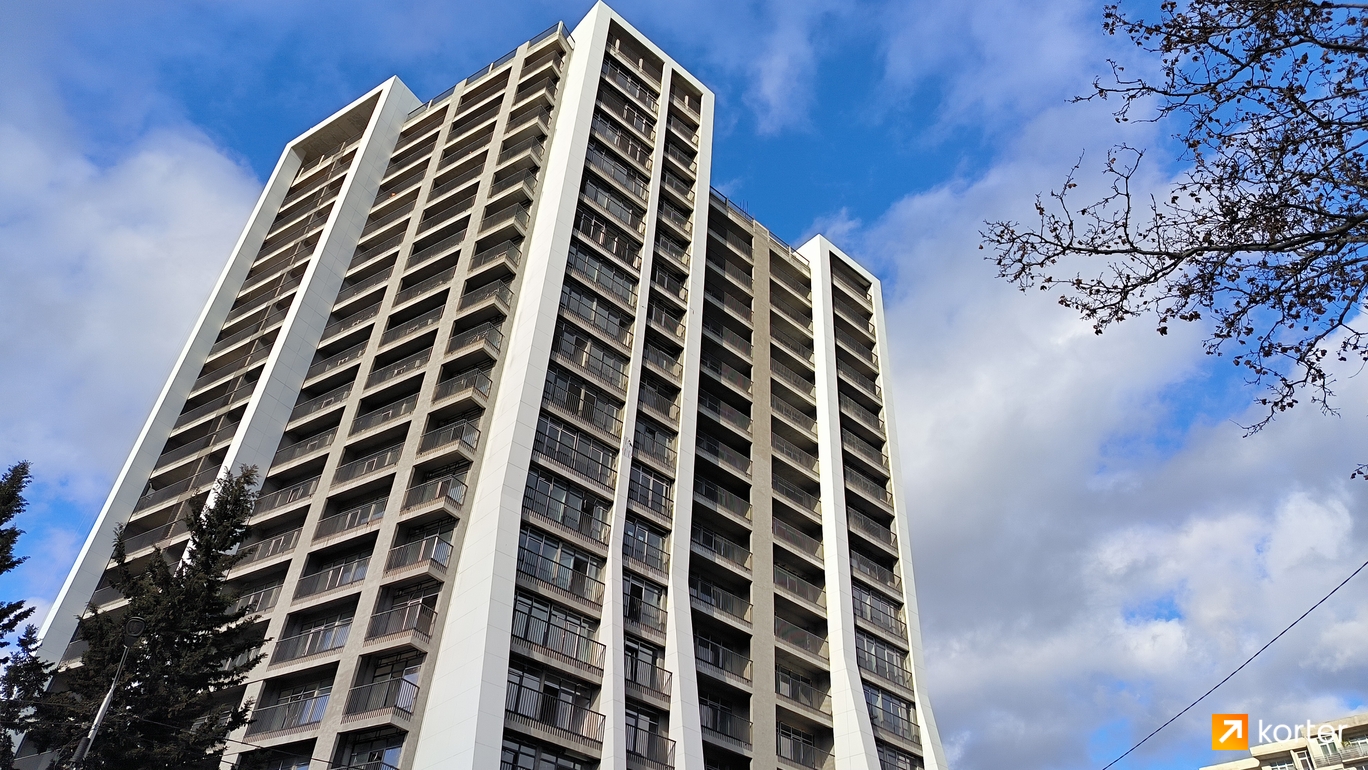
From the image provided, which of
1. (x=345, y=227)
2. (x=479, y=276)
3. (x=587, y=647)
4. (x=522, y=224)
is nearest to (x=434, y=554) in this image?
(x=587, y=647)

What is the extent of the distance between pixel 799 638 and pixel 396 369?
74.4ft

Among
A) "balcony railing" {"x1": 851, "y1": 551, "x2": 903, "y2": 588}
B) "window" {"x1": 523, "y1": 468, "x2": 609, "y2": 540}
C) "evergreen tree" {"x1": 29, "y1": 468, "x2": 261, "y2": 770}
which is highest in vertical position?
"balcony railing" {"x1": 851, "y1": 551, "x2": 903, "y2": 588}

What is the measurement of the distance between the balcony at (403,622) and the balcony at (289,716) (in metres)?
2.90

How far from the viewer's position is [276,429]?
151ft

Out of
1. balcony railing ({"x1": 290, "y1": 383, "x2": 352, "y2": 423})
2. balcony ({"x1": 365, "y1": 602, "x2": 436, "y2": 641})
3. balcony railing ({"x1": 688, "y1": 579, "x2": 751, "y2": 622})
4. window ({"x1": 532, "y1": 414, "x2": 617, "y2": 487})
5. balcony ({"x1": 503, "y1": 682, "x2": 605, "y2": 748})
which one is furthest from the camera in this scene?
balcony railing ({"x1": 290, "y1": 383, "x2": 352, "y2": 423})

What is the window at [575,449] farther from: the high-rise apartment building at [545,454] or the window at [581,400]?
the window at [581,400]

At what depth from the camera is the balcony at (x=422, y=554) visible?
113 feet

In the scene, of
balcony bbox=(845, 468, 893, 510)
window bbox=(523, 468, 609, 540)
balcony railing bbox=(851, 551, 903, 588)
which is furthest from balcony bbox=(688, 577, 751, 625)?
balcony bbox=(845, 468, 893, 510)

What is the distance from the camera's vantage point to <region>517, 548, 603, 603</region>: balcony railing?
35500 mm

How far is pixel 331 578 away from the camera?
3734cm

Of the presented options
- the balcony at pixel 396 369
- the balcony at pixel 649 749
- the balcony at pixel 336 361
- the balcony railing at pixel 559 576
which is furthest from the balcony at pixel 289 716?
the balcony at pixel 336 361


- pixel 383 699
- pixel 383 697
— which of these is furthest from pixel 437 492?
pixel 383 699

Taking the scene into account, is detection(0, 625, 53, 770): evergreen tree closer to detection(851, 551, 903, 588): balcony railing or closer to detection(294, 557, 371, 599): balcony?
detection(294, 557, 371, 599): balcony

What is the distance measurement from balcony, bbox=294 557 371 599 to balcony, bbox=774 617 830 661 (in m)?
18.8
